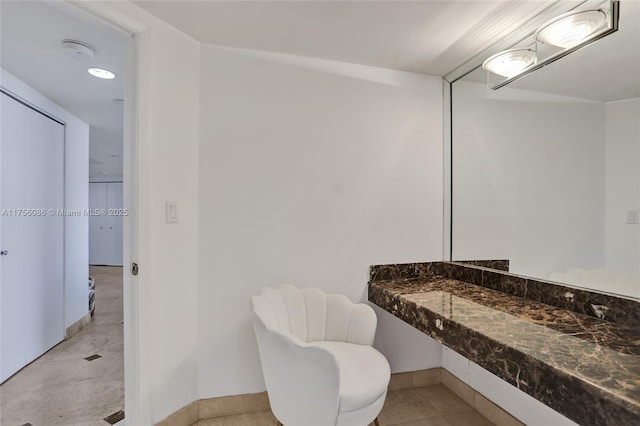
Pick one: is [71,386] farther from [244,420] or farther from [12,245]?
[244,420]

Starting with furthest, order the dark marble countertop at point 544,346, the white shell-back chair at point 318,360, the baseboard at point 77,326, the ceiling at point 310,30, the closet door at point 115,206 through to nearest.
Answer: the closet door at point 115,206 → the baseboard at point 77,326 → the ceiling at point 310,30 → the white shell-back chair at point 318,360 → the dark marble countertop at point 544,346

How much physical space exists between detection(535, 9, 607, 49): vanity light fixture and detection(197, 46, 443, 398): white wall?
0.81 metres

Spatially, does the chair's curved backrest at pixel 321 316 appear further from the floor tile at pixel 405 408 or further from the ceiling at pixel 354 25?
the ceiling at pixel 354 25

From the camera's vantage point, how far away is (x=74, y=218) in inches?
120

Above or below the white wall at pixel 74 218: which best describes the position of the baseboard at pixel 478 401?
below

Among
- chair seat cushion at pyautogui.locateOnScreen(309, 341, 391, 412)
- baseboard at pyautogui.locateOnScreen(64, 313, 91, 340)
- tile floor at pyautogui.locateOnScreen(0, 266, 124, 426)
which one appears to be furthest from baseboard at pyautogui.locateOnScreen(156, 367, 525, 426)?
baseboard at pyautogui.locateOnScreen(64, 313, 91, 340)

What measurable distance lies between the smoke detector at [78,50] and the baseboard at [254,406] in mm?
2157

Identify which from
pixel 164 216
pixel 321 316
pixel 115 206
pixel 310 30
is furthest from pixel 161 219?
pixel 115 206

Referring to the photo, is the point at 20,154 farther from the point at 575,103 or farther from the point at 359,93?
the point at 575,103

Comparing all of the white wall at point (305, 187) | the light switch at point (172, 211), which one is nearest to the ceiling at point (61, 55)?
the white wall at point (305, 187)

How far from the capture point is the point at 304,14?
149 cm

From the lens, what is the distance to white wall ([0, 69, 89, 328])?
2.89 meters

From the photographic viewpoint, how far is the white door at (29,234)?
216 cm

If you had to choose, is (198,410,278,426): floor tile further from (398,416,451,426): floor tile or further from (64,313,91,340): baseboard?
(64,313,91,340): baseboard
